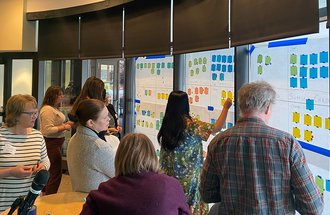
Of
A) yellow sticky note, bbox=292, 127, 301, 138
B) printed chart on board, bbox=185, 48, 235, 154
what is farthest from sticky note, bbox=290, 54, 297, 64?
printed chart on board, bbox=185, 48, 235, 154

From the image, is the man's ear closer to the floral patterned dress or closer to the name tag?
the name tag

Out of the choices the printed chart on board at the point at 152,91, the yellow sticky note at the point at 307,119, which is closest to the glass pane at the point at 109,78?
the printed chart on board at the point at 152,91

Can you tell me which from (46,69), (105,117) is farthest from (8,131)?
(46,69)

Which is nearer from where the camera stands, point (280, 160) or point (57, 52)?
point (280, 160)

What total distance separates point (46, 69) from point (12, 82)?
28.6 inches

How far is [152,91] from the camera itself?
14.7ft

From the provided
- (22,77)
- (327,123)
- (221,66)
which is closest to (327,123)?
(327,123)

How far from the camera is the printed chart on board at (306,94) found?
224cm

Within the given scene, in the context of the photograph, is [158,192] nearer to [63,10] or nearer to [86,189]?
[86,189]

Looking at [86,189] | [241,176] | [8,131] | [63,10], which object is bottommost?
[86,189]

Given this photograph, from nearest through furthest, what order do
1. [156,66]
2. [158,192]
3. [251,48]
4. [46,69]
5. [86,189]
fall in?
[158,192]
[86,189]
[251,48]
[156,66]
[46,69]

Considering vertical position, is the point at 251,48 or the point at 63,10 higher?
the point at 63,10

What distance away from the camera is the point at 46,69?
5.84 metres

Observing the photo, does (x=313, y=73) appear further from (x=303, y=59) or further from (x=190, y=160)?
(x=190, y=160)
